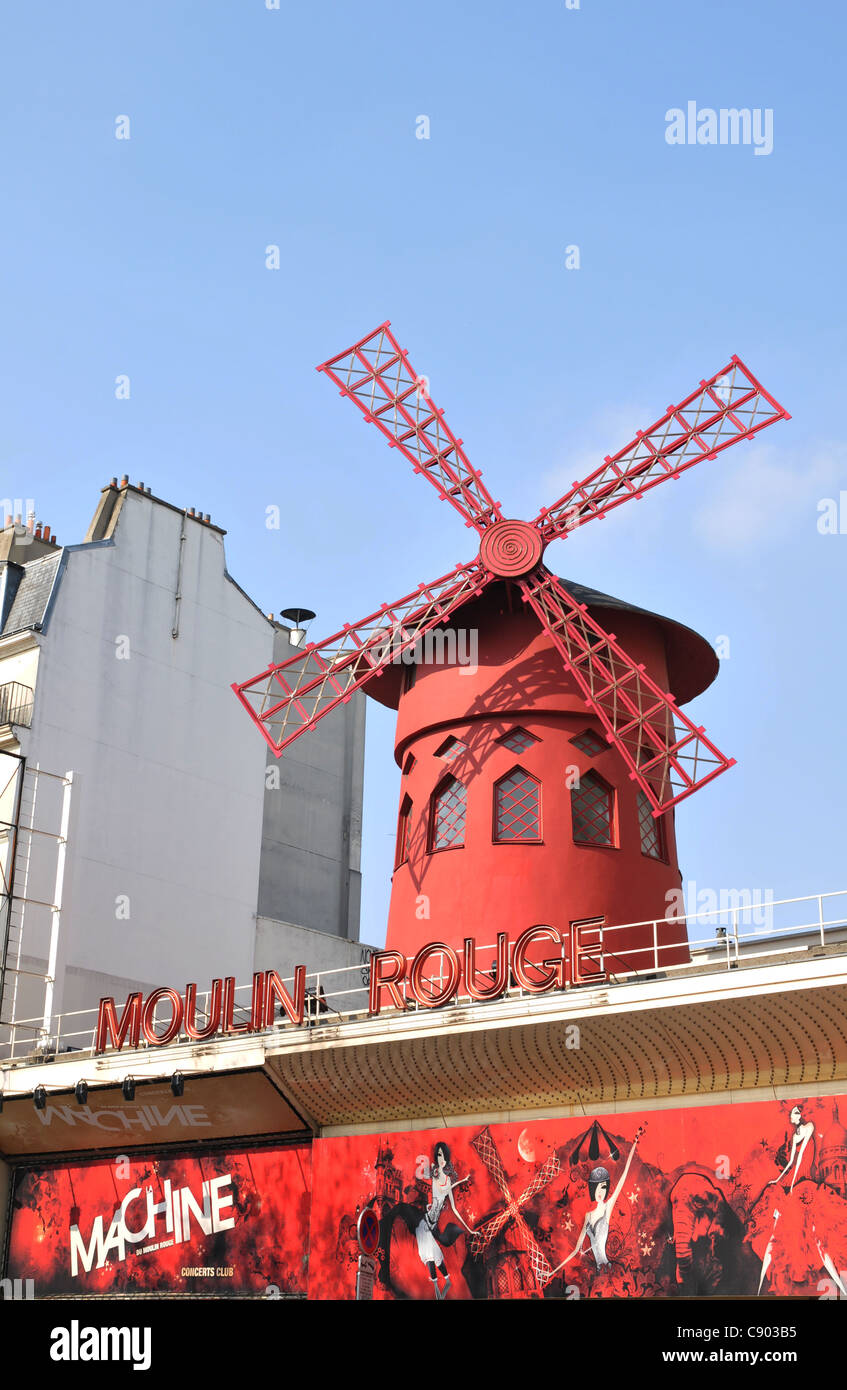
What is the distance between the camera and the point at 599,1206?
13.1m

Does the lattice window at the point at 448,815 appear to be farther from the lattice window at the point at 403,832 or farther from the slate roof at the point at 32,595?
the slate roof at the point at 32,595

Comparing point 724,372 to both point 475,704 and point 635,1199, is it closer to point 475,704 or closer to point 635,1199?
point 475,704

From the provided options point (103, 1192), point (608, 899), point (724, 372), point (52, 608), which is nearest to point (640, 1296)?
point (608, 899)

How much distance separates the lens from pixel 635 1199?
12.9 m

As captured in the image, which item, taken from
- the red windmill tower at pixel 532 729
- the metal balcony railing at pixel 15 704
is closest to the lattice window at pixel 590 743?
the red windmill tower at pixel 532 729

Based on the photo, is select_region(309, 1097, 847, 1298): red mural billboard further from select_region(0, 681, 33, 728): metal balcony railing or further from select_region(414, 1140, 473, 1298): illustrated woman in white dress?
select_region(0, 681, 33, 728): metal balcony railing

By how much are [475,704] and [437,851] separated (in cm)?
151

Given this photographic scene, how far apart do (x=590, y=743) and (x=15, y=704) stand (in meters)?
8.24

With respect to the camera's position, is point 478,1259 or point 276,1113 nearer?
point 478,1259

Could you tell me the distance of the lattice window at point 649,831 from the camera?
54.2ft

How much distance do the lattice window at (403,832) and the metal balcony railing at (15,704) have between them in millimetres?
5683

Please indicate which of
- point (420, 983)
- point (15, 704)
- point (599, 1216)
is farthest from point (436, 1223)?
point (15, 704)
